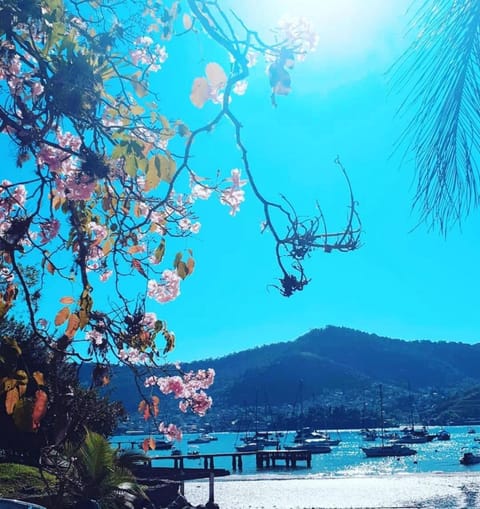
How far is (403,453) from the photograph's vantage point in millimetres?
77188

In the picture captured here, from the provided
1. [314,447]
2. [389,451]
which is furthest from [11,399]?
[314,447]

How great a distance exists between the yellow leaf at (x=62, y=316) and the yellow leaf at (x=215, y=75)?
3.23ft

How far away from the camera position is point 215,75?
2115 mm

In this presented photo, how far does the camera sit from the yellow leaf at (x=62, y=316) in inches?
95.5

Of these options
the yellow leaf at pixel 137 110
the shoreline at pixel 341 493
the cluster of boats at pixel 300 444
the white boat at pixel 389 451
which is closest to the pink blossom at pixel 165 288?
the yellow leaf at pixel 137 110

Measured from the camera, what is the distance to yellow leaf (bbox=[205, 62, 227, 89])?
2107 millimetres

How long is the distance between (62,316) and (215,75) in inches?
40.5

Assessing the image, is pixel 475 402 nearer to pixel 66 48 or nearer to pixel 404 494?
pixel 404 494

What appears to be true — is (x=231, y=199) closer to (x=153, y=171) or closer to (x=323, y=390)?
(x=153, y=171)

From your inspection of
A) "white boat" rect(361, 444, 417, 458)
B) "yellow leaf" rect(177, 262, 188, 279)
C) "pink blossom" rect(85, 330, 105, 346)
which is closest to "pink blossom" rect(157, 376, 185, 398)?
"pink blossom" rect(85, 330, 105, 346)

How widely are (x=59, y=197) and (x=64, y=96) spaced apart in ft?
2.81

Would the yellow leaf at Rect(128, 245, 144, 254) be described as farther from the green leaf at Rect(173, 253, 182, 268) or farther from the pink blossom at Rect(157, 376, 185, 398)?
the pink blossom at Rect(157, 376, 185, 398)

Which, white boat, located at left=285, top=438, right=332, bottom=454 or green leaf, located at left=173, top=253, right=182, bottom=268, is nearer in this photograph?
green leaf, located at left=173, top=253, right=182, bottom=268

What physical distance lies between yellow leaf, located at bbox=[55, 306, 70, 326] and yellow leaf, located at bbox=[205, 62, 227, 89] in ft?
3.23
